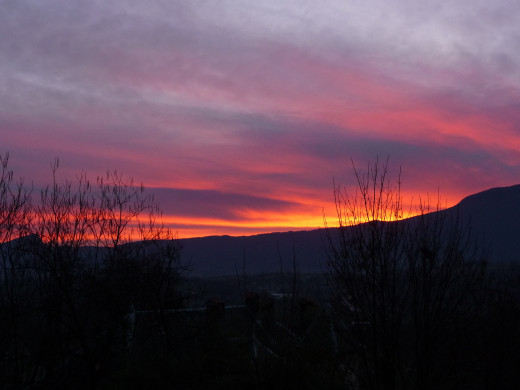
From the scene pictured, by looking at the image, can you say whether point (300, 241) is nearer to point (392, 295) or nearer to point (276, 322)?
point (276, 322)

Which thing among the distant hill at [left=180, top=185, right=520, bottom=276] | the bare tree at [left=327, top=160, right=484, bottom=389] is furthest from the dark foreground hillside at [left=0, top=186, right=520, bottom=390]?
the distant hill at [left=180, top=185, right=520, bottom=276]

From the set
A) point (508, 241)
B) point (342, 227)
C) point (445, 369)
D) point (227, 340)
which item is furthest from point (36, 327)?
point (508, 241)

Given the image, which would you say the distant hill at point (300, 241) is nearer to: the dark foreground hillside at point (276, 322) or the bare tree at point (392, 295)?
the dark foreground hillside at point (276, 322)

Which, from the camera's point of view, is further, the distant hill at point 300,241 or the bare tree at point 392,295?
the distant hill at point 300,241

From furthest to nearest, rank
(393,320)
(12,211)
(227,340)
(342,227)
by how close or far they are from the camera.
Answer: (227,340) → (12,211) → (342,227) → (393,320)

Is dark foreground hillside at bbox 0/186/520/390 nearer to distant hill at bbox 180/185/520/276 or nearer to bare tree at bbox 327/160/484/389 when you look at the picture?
bare tree at bbox 327/160/484/389

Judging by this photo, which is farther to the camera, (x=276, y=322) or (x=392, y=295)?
(x=276, y=322)

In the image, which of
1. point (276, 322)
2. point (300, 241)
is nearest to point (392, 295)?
point (276, 322)

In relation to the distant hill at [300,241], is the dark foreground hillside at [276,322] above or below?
below

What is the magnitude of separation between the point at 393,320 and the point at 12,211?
1111cm

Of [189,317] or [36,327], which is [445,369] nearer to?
[36,327]

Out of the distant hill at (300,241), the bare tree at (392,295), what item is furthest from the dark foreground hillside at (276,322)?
the distant hill at (300,241)

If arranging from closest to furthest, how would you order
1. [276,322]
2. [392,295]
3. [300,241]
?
1. [392,295]
2. [276,322]
3. [300,241]

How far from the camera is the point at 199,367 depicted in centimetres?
1462
